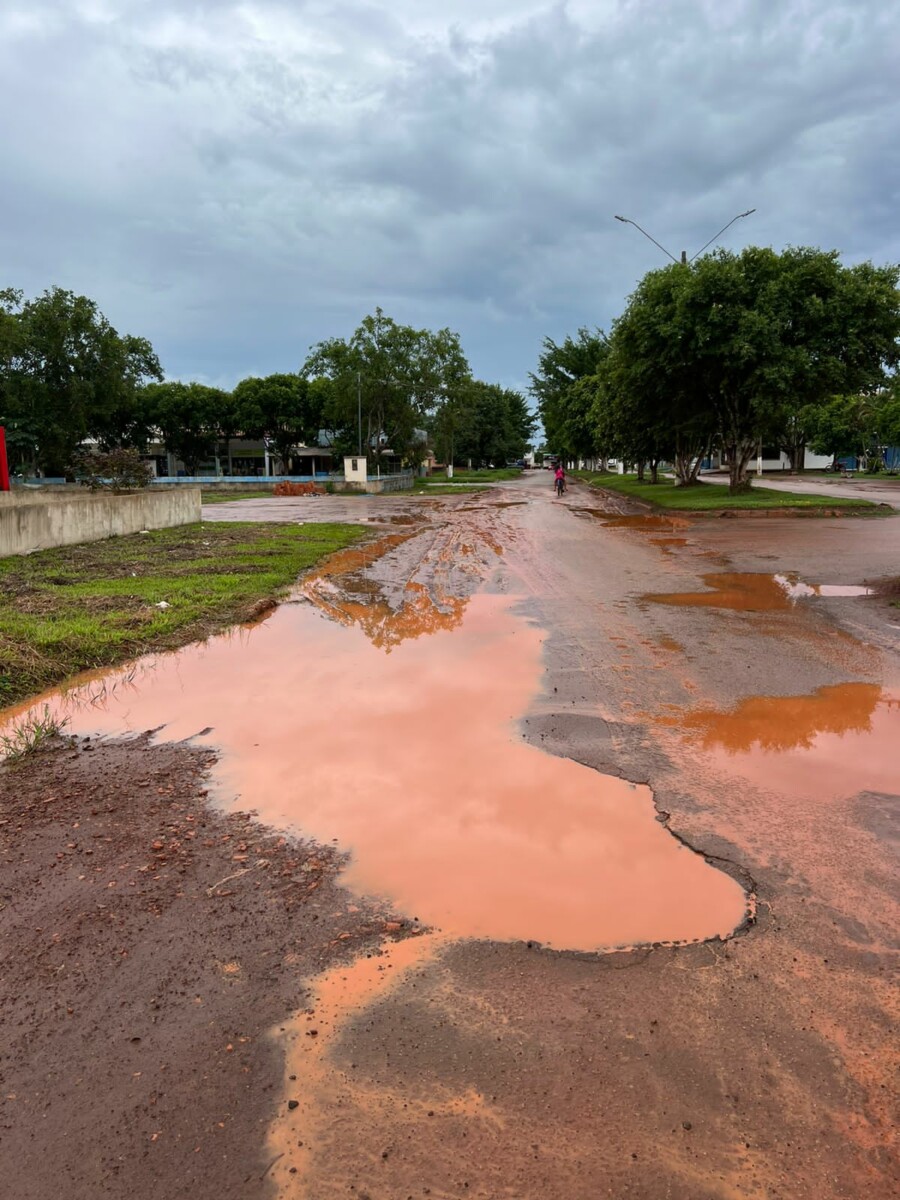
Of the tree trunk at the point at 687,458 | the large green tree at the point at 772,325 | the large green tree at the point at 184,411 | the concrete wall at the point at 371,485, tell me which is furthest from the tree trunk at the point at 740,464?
the large green tree at the point at 184,411

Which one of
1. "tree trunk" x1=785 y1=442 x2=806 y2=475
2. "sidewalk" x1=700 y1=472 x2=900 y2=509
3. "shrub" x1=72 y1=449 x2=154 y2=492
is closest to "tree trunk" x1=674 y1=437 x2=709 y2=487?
"sidewalk" x1=700 y1=472 x2=900 y2=509

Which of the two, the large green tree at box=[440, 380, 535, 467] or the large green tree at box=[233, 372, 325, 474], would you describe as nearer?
the large green tree at box=[233, 372, 325, 474]

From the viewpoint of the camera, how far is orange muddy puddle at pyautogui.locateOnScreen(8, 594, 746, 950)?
11.5 feet

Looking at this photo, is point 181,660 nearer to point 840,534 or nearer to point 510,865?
point 510,865

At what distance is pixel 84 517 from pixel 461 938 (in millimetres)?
18439

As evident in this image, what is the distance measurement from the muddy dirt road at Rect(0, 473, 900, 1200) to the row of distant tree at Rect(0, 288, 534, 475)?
52672 mm

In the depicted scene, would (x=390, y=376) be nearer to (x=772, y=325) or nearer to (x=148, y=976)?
(x=772, y=325)

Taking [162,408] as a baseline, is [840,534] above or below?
below

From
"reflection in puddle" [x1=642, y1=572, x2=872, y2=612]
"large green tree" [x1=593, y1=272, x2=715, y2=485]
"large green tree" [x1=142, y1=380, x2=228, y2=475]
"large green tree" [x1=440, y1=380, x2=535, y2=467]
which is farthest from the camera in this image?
"large green tree" [x1=440, y1=380, x2=535, y2=467]

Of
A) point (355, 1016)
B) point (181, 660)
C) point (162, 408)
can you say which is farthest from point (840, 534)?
point (162, 408)

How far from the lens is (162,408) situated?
74875 millimetres

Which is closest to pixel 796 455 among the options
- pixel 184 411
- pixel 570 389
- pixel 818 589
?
pixel 570 389

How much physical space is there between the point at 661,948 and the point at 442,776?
6.61ft

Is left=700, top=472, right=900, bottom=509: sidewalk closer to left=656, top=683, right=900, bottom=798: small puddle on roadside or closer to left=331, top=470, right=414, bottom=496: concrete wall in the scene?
left=331, top=470, right=414, bottom=496: concrete wall
